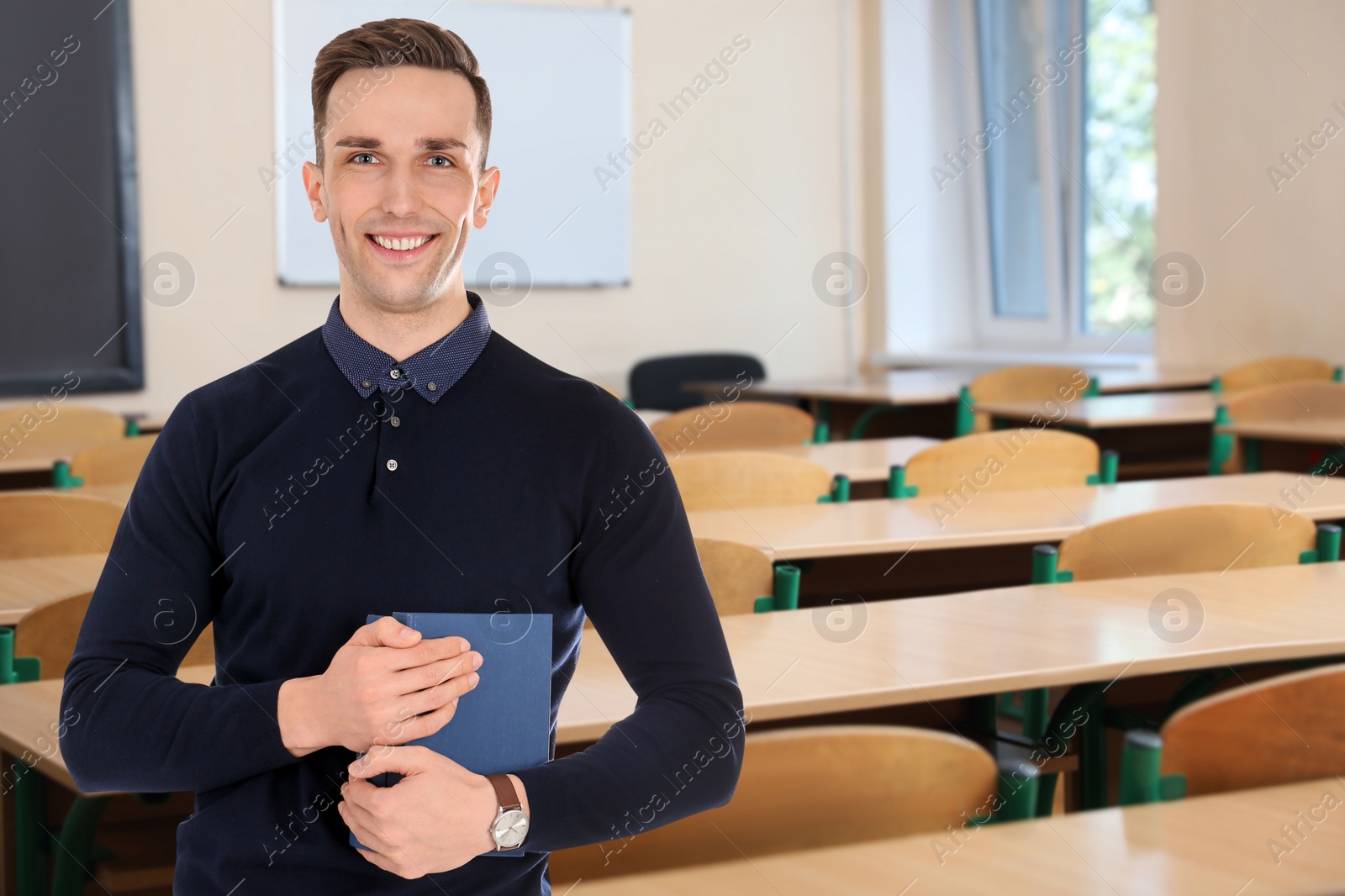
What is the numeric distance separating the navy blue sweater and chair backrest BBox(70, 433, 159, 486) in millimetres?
2576

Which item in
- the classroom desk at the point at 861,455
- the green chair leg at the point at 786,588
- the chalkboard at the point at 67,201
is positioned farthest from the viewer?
the chalkboard at the point at 67,201

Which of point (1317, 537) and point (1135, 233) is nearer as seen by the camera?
point (1317, 537)

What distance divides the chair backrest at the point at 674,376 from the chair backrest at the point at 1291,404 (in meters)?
2.98

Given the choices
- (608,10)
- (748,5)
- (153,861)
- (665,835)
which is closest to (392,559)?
(665,835)

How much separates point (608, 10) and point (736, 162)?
104 cm

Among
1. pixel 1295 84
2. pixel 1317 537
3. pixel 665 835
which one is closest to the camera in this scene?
pixel 665 835

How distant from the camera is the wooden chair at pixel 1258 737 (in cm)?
135

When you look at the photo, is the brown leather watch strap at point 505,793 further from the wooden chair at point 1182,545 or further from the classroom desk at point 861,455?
the classroom desk at point 861,455

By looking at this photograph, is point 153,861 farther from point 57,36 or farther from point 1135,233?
point 1135,233

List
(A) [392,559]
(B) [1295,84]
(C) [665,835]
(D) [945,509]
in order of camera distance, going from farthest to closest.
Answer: (B) [1295,84] → (D) [945,509] → (C) [665,835] → (A) [392,559]

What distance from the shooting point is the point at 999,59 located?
285 inches

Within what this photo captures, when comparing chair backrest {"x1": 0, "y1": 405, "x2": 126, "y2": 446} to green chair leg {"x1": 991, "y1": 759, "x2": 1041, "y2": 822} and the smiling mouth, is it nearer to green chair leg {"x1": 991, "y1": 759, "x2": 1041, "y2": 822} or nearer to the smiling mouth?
the smiling mouth

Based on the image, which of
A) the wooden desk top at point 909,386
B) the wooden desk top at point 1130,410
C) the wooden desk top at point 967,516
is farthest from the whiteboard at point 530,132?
the wooden desk top at point 967,516

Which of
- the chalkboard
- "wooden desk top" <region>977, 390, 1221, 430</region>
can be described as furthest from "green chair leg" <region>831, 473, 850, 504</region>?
the chalkboard
